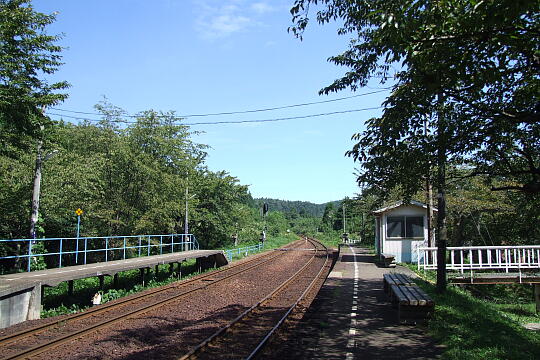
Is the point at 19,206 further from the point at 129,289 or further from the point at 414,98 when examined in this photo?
the point at 414,98

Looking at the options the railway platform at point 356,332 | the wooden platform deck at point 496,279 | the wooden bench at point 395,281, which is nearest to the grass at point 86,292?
the railway platform at point 356,332

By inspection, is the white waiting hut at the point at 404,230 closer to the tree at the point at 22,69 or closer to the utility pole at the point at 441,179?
the utility pole at the point at 441,179

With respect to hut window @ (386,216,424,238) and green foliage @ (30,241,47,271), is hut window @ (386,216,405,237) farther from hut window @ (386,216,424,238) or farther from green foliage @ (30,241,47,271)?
green foliage @ (30,241,47,271)

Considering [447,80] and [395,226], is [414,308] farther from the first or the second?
[395,226]

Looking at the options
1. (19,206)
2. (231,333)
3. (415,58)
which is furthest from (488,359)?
(19,206)

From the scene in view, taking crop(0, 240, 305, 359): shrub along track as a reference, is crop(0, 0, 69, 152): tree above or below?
above

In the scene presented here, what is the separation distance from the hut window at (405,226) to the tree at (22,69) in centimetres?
1675

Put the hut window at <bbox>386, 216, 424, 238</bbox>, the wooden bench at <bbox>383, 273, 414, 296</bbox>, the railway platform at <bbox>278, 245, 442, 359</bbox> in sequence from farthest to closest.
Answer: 1. the hut window at <bbox>386, 216, 424, 238</bbox>
2. the wooden bench at <bbox>383, 273, 414, 296</bbox>
3. the railway platform at <bbox>278, 245, 442, 359</bbox>

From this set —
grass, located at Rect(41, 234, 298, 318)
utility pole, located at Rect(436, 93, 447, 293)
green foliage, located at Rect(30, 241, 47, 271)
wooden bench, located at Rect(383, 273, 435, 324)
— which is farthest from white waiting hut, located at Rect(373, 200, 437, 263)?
green foliage, located at Rect(30, 241, 47, 271)

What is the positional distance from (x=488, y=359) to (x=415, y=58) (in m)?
4.24

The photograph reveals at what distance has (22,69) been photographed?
1344 cm

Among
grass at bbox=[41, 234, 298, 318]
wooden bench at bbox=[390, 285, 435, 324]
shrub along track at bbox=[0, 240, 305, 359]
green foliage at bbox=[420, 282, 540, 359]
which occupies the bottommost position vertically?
grass at bbox=[41, 234, 298, 318]

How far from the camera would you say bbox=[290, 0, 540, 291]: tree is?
15.1 feet

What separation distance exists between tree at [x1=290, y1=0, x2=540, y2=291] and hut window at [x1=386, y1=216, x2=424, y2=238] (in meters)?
14.0
